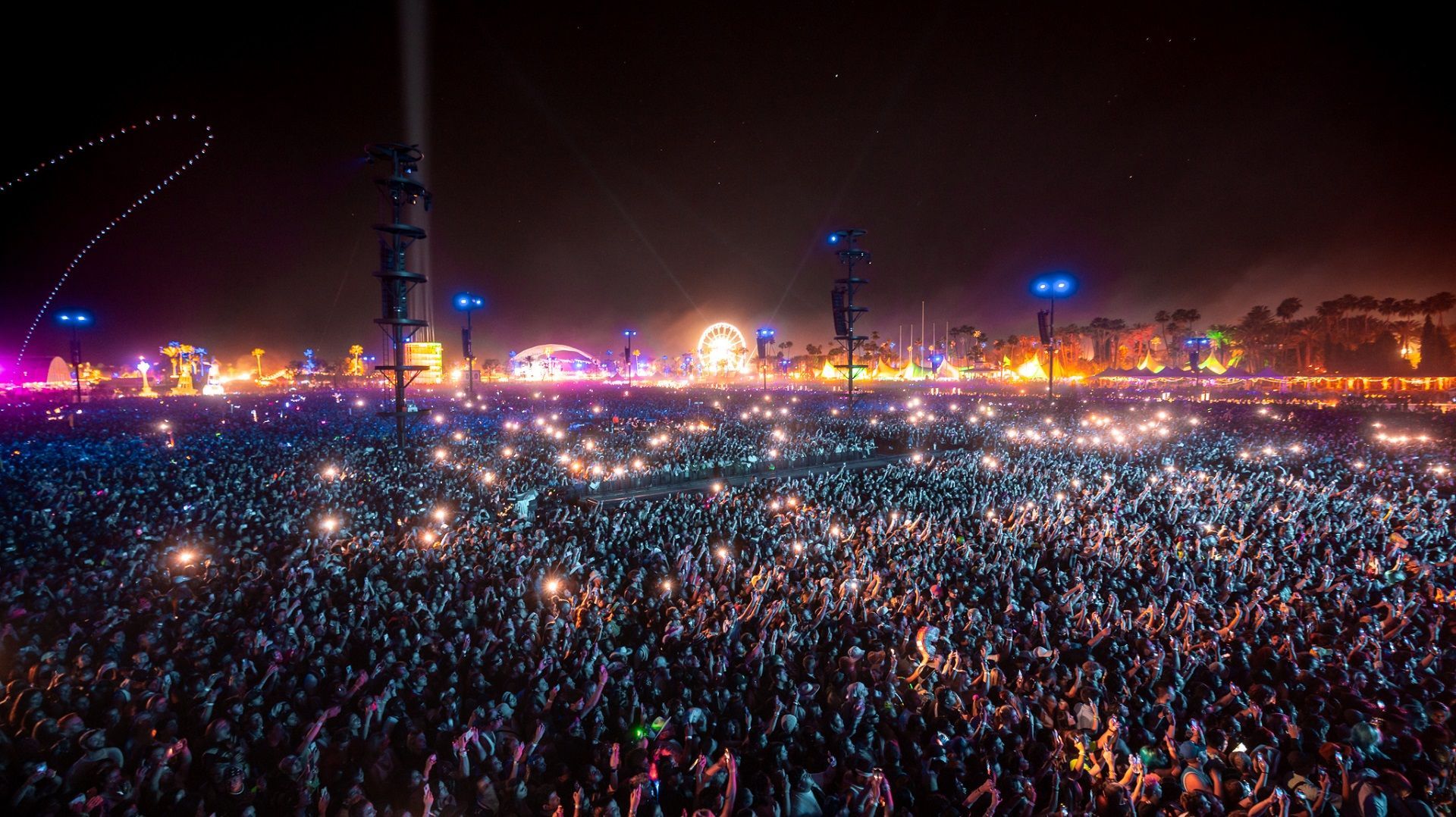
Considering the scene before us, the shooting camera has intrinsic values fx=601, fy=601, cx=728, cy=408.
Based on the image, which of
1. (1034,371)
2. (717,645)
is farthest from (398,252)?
(1034,371)

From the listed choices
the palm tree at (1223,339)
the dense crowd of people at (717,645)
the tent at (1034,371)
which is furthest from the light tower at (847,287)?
the palm tree at (1223,339)

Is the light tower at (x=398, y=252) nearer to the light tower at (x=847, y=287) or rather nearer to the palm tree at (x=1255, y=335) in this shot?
the light tower at (x=847, y=287)

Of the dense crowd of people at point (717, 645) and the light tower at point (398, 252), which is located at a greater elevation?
the light tower at point (398, 252)

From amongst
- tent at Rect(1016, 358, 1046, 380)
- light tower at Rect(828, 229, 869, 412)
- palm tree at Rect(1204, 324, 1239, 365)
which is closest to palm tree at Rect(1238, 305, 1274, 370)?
palm tree at Rect(1204, 324, 1239, 365)

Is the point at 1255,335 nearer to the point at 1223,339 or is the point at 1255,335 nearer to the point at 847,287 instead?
the point at 1223,339

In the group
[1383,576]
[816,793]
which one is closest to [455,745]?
[816,793]

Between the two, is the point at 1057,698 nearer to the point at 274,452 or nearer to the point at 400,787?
the point at 400,787
